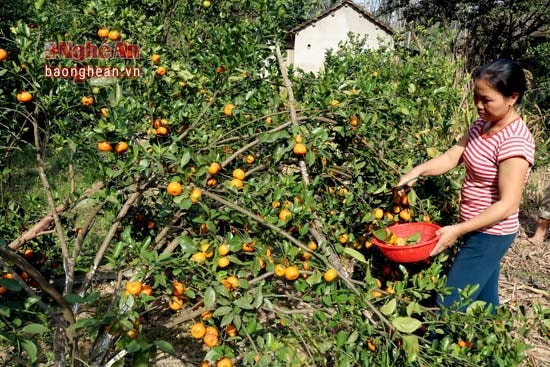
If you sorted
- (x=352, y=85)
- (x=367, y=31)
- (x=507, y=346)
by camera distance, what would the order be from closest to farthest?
(x=507, y=346)
(x=352, y=85)
(x=367, y=31)

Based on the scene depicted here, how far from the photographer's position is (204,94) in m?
2.18

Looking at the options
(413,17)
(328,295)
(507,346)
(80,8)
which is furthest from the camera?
(413,17)

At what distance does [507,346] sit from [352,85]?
118 centimetres

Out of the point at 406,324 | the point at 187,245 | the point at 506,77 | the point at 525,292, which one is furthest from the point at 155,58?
the point at 525,292

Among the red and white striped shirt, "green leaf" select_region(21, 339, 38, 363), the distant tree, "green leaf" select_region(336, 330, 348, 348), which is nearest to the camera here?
"green leaf" select_region(21, 339, 38, 363)

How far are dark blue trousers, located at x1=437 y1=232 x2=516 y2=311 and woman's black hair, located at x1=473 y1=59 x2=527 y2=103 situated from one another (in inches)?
23.1

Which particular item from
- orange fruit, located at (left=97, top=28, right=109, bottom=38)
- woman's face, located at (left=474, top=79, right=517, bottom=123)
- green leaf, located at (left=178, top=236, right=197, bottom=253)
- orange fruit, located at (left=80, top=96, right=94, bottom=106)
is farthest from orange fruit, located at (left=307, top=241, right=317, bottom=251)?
orange fruit, located at (left=97, top=28, right=109, bottom=38)

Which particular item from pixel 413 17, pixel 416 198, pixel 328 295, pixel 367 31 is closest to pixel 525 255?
pixel 416 198

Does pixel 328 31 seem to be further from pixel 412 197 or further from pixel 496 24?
pixel 412 197

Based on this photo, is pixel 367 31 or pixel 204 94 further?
pixel 367 31

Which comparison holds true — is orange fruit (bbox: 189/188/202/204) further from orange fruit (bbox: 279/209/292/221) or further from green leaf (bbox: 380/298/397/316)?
green leaf (bbox: 380/298/397/316)

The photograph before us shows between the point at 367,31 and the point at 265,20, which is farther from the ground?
the point at 367,31

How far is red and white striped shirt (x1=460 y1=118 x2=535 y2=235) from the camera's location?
165 centimetres

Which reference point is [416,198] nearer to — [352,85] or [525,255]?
[352,85]
